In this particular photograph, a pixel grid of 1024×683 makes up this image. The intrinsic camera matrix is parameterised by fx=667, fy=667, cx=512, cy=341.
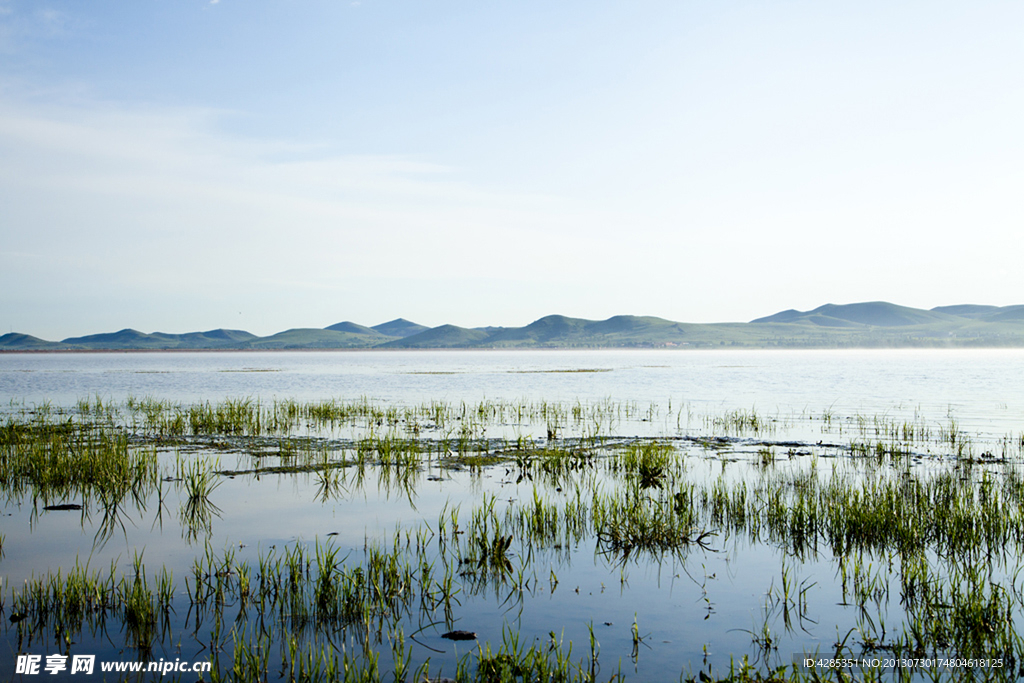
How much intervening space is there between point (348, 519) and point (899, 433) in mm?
19785

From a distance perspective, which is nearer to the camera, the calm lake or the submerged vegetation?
the submerged vegetation

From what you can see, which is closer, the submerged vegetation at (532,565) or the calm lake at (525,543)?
the submerged vegetation at (532,565)

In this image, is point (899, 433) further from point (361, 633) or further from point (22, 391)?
point (22, 391)

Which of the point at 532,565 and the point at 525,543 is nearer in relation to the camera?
the point at 532,565

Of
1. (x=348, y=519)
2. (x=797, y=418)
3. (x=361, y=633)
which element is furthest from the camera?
(x=797, y=418)

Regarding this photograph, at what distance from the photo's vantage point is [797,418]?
28.8 metres

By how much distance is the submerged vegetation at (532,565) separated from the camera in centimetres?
672

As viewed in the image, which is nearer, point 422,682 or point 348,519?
point 422,682

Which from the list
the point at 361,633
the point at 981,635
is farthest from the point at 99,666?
the point at 981,635

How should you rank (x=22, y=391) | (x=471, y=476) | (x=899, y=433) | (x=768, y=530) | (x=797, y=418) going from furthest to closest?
(x=22, y=391)
(x=797, y=418)
(x=899, y=433)
(x=471, y=476)
(x=768, y=530)

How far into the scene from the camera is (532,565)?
9461 millimetres

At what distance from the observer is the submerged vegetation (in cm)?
672

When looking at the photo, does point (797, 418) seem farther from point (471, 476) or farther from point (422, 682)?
point (422, 682)

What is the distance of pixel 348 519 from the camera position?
12062 mm
